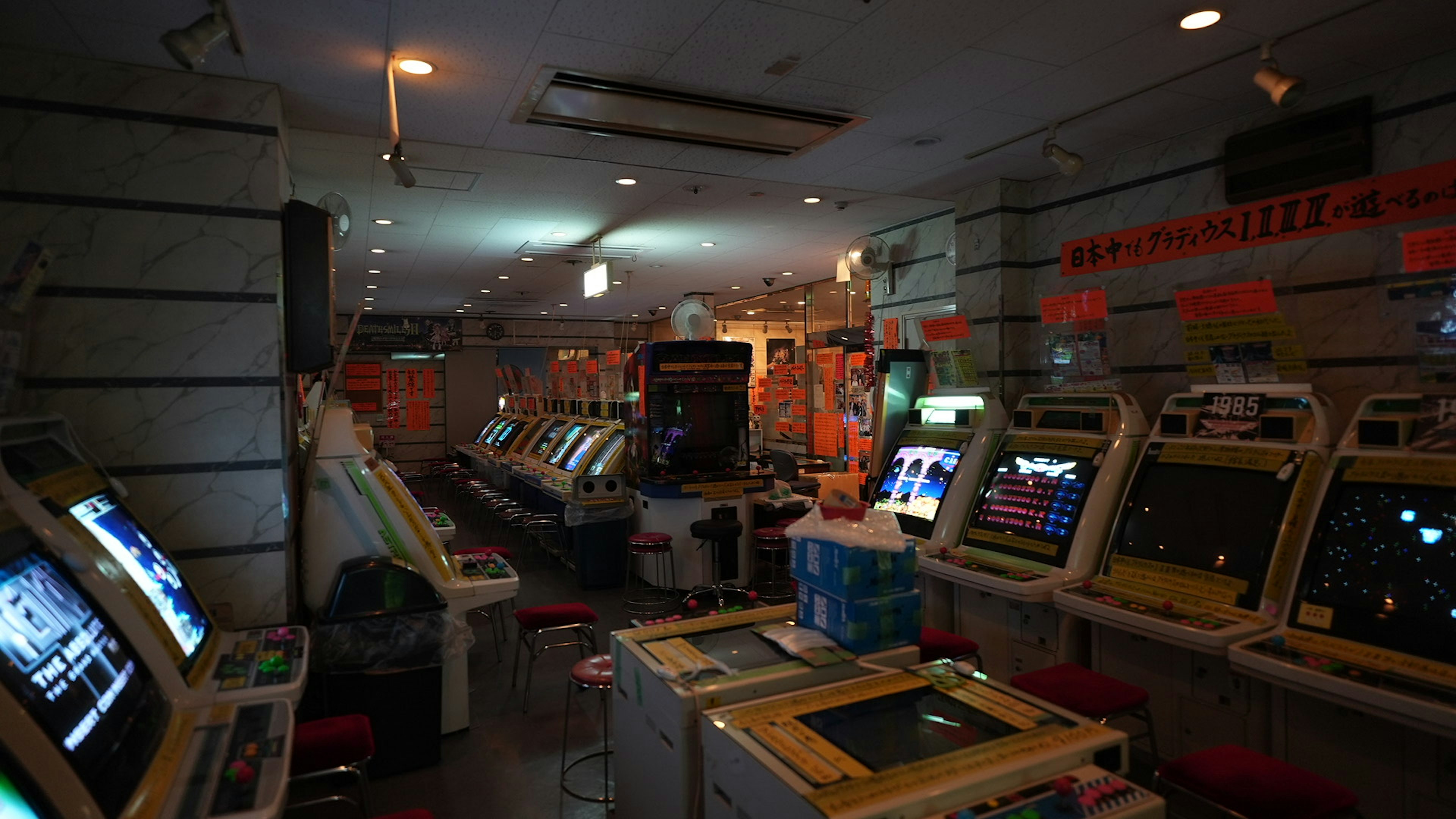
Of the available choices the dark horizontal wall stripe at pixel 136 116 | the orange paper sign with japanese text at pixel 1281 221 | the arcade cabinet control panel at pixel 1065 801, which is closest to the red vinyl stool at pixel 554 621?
the arcade cabinet control panel at pixel 1065 801

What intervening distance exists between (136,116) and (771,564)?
525 cm

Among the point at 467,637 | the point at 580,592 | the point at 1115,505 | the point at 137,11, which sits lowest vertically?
the point at 580,592

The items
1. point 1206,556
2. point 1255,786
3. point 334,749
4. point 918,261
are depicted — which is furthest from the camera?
point 918,261

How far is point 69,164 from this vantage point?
3.05 metres

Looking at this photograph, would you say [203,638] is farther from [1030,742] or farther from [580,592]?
[580,592]

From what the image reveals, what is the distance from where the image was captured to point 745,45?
10.4ft

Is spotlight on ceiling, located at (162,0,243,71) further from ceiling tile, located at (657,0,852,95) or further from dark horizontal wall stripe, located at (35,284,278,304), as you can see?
ceiling tile, located at (657,0,852,95)

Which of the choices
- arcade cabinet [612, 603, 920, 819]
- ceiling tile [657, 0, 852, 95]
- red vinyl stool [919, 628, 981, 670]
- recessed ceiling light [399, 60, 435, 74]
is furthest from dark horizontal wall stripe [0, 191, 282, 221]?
red vinyl stool [919, 628, 981, 670]

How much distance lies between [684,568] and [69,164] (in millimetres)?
4390

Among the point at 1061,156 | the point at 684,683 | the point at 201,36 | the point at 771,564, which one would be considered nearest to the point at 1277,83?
the point at 1061,156

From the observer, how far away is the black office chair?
24.6 feet

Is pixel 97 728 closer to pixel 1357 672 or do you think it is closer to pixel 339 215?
pixel 1357 672

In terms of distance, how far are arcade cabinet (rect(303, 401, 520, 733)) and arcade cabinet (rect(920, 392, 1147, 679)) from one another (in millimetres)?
2372

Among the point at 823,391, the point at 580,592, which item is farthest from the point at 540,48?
the point at 823,391
